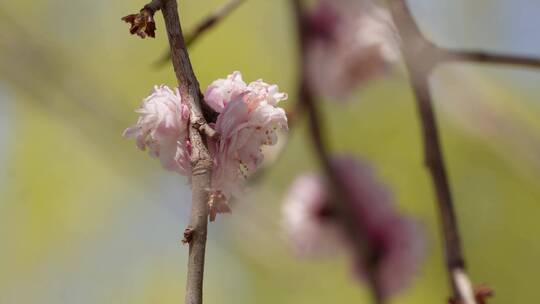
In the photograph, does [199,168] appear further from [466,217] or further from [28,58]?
[466,217]

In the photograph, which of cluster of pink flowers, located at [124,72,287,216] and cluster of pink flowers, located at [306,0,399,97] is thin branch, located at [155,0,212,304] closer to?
cluster of pink flowers, located at [124,72,287,216]

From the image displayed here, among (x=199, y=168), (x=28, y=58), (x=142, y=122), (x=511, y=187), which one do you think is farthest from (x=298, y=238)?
(x=511, y=187)

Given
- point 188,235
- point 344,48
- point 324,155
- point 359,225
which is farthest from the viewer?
point 344,48

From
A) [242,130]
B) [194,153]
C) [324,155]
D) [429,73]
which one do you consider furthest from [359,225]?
[194,153]

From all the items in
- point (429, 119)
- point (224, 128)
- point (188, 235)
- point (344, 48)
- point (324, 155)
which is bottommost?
point (188, 235)

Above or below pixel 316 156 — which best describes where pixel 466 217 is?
above

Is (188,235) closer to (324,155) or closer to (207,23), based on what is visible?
(207,23)

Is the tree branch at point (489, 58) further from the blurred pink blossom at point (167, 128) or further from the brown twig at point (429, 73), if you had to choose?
the blurred pink blossom at point (167, 128)
